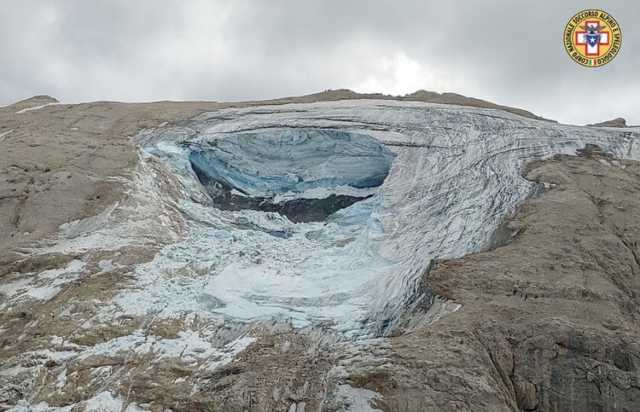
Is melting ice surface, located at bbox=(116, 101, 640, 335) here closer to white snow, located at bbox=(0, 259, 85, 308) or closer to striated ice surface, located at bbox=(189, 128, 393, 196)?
striated ice surface, located at bbox=(189, 128, 393, 196)

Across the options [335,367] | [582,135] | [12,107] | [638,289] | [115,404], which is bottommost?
[115,404]

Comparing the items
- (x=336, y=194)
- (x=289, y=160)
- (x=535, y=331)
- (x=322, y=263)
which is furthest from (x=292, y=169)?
(x=535, y=331)

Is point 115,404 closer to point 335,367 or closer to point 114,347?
point 114,347

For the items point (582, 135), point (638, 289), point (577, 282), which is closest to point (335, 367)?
point (577, 282)

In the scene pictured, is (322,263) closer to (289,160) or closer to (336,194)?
(336,194)

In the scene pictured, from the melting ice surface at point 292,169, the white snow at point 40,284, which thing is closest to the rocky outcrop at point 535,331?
the white snow at point 40,284

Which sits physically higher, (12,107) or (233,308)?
(12,107)

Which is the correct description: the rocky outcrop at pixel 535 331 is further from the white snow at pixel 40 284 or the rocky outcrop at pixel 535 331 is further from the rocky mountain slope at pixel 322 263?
the white snow at pixel 40 284
